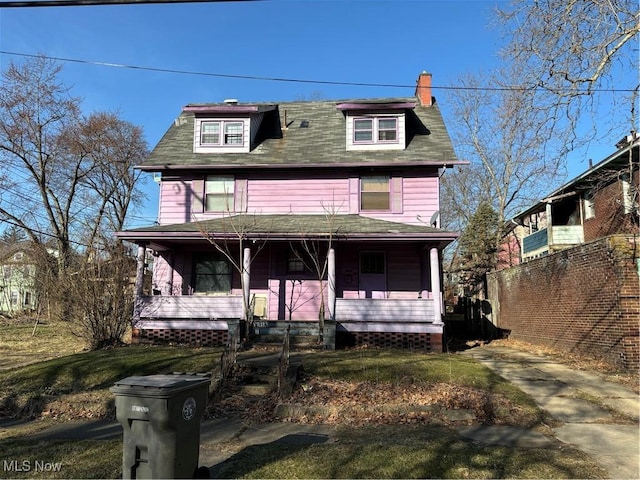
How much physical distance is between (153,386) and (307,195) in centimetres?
1198

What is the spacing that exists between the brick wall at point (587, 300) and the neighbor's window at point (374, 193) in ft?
17.7

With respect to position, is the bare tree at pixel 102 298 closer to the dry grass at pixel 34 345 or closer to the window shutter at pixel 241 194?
the dry grass at pixel 34 345

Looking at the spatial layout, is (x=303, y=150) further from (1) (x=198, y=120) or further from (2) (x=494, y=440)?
(2) (x=494, y=440)

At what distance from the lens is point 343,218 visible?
15086mm

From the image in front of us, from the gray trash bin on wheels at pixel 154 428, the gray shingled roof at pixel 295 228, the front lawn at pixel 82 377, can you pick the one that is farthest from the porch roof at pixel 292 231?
the gray trash bin on wheels at pixel 154 428

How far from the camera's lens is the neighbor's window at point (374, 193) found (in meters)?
15.6

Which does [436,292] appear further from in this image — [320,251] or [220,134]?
[220,134]

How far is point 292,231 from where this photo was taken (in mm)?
13656

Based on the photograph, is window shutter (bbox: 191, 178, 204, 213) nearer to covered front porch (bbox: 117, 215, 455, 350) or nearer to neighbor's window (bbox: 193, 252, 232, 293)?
covered front porch (bbox: 117, 215, 455, 350)

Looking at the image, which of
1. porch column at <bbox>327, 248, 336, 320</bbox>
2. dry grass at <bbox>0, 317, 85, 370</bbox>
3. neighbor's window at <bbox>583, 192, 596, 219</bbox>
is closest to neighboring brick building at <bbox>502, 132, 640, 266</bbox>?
neighbor's window at <bbox>583, 192, 596, 219</bbox>

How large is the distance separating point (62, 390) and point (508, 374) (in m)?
8.93

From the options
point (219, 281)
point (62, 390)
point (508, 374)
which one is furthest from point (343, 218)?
point (62, 390)

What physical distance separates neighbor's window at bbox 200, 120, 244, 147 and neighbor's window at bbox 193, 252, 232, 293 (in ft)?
13.6

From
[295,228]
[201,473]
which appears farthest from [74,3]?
[295,228]
